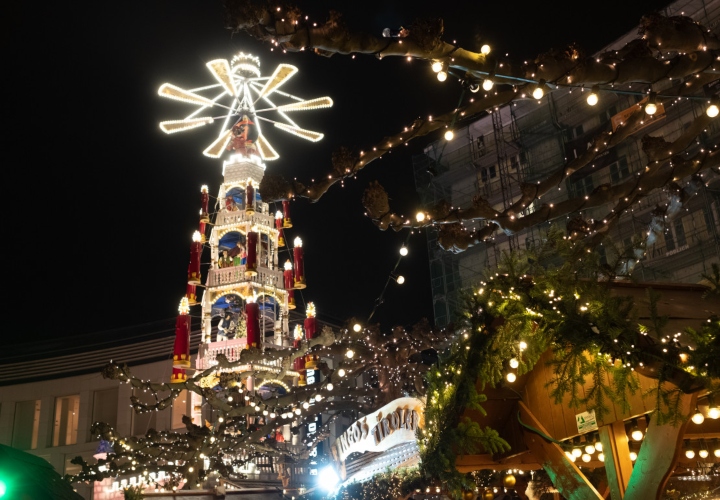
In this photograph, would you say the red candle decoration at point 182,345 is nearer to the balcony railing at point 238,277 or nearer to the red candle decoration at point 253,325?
the red candle decoration at point 253,325

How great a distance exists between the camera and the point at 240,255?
88.8 ft

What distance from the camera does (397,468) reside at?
11820 mm

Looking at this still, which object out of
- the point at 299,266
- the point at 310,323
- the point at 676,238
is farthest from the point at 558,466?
the point at 299,266

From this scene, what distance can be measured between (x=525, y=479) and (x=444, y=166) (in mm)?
23599

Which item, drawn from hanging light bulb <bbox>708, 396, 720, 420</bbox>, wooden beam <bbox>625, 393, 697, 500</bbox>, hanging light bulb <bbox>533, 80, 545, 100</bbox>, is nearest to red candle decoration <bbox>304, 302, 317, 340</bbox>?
wooden beam <bbox>625, 393, 697, 500</bbox>

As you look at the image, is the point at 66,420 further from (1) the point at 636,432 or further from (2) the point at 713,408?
(2) the point at 713,408

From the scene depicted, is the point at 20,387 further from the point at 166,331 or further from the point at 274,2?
the point at 274,2

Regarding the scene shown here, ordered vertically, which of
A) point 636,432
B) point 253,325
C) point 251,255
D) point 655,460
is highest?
point 251,255

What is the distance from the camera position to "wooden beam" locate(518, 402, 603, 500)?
620 centimetres

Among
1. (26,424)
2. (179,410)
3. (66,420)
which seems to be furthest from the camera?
(26,424)

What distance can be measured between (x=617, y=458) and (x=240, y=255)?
73.0 feet

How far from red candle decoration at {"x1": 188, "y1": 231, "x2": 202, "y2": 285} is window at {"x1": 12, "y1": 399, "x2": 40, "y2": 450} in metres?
15.1

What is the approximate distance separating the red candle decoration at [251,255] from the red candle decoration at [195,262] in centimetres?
209

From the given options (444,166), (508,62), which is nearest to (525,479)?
(508,62)
